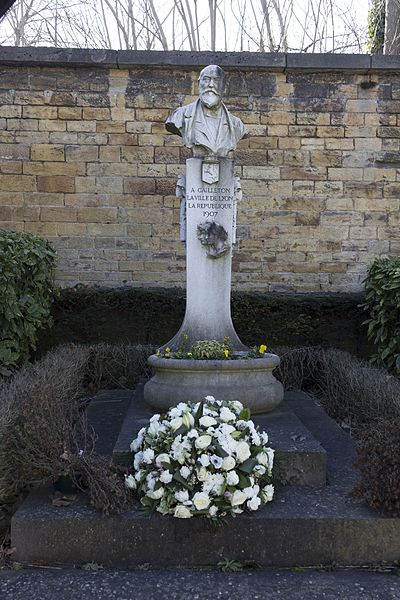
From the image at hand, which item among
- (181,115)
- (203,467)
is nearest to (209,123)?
(181,115)

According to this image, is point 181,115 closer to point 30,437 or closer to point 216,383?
point 216,383

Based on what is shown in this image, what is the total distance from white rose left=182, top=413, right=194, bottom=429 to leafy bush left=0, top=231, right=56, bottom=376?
2.74m

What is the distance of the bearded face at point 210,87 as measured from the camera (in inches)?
188

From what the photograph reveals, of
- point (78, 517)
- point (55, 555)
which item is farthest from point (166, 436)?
point (55, 555)

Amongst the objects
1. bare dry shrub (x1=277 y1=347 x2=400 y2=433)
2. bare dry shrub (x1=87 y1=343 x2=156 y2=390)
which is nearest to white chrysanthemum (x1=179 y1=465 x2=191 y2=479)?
bare dry shrub (x1=277 y1=347 x2=400 y2=433)

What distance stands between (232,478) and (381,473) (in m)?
0.76

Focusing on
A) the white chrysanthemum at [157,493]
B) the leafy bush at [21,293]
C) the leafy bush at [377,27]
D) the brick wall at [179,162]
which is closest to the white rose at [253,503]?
the white chrysanthemum at [157,493]

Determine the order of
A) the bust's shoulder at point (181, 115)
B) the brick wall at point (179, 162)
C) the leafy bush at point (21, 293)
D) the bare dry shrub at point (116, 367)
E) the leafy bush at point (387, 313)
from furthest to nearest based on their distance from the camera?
the brick wall at point (179, 162)
the bare dry shrub at point (116, 367)
the leafy bush at point (387, 313)
the leafy bush at point (21, 293)
the bust's shoulder at point (181, 115)

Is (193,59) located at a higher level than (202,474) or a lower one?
higher

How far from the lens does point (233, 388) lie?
427cm

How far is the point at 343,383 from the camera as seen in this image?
19.0 ft

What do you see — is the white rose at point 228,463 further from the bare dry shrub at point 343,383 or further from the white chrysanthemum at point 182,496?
the bare dry shrub at point 343,383

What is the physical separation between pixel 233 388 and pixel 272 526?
1262 mm

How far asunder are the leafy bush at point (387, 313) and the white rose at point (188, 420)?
332 cm
